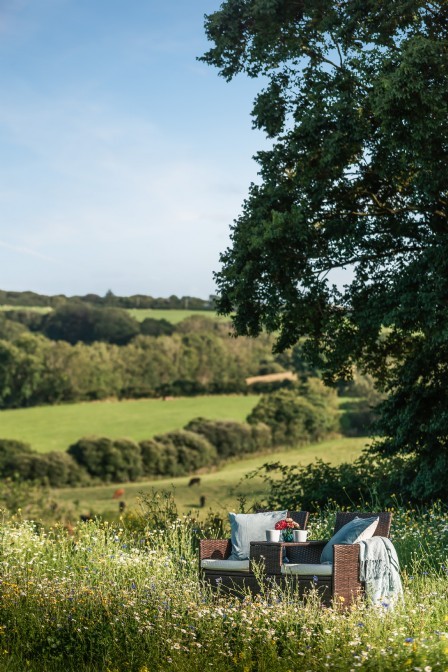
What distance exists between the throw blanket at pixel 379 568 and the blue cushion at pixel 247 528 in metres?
1.41

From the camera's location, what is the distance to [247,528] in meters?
8.77

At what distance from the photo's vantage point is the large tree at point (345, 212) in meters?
13.4

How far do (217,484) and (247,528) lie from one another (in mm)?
23332

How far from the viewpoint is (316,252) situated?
14562 mm

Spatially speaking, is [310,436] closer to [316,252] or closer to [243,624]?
[316,252]

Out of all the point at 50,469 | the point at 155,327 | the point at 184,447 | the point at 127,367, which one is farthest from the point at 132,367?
the point at 50,469

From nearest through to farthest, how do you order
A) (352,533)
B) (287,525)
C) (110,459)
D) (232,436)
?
(352,533) < (287,525) < (110,459) < (232,436)

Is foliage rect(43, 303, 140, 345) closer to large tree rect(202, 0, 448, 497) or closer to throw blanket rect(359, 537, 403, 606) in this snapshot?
large tree rect(202, 0, 448, 497)

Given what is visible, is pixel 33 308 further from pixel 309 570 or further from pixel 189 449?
pixel 309 570

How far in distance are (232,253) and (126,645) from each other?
367 inches

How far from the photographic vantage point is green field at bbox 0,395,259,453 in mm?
41125

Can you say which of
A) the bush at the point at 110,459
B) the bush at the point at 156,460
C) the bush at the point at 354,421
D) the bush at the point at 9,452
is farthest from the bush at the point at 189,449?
the bush at the point at 354,421

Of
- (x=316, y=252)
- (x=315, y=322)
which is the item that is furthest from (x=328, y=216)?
(x=315, y=322)

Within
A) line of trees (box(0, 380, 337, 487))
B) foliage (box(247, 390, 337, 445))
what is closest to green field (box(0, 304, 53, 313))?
line of trees (box(0, 380, 337, 487))
